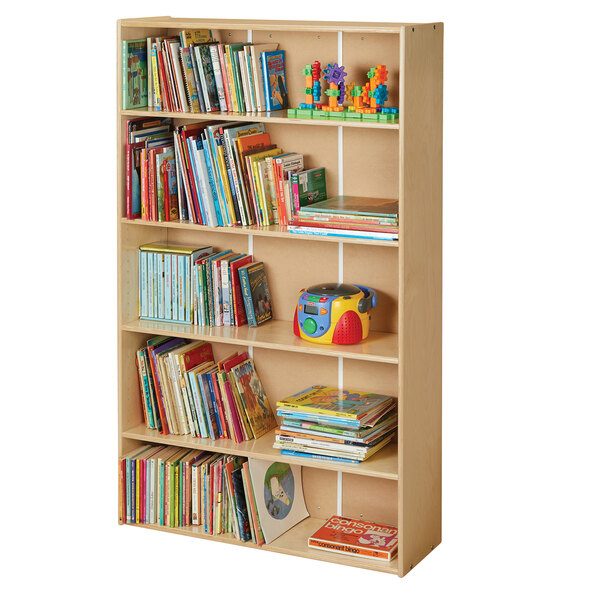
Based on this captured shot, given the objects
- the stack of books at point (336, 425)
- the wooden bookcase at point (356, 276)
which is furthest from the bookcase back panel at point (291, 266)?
the stack of books at point (336, 425)

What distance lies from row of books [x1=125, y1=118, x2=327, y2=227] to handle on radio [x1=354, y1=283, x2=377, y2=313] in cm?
39

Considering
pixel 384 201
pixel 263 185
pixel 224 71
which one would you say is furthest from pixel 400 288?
pixel 224 71

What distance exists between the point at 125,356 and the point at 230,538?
0.83 metres

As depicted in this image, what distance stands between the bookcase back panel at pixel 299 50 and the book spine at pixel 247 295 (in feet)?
2.20

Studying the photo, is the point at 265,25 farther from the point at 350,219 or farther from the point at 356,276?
the point at 356,276

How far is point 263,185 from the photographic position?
15.4 ft

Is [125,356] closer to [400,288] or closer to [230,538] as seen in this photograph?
[230,538]

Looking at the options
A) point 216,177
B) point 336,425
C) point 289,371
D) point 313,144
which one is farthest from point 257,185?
point 336,425

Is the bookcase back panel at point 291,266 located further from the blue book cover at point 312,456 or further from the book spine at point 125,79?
the book spine at point 125,79

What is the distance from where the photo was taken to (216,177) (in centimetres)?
473

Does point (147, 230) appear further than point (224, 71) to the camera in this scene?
Yes

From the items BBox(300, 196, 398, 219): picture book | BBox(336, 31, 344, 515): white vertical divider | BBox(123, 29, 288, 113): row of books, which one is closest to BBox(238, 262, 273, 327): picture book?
BBox(336, 31, 344, 515): white vertical divider

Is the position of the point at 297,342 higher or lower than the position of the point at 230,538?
higher

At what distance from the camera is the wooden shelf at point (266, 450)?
180 inches
